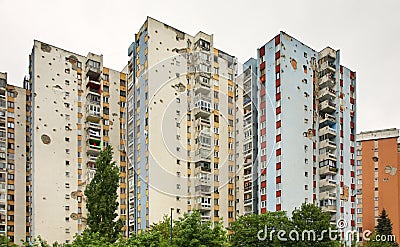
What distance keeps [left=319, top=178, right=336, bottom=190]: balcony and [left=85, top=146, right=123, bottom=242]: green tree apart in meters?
17.7

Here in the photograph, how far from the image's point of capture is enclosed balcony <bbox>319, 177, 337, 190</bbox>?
3192 centimetres

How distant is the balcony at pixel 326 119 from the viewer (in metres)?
33.3

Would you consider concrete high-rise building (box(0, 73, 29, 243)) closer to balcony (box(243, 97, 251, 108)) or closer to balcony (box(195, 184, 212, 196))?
balcony (box(195, 184, 212, 196))

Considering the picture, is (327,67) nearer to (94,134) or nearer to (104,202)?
(94,134)

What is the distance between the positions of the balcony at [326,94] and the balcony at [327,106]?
40 cm

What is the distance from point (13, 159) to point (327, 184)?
83.1 ft

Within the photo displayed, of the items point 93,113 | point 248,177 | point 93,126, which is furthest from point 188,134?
point 93,113

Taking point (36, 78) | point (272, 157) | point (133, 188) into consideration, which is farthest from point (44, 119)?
point (272, 157)

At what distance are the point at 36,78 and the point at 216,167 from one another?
16113 millimetres

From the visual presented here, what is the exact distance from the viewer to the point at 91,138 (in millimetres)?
34281

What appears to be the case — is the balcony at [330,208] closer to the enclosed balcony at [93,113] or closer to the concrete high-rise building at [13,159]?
the enclosed balcony at [93,113]

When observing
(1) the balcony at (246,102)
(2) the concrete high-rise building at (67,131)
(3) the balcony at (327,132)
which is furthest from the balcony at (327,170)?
(2) the concrete high-rise building at (67,131)

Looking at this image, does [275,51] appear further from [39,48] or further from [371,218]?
[371,218]

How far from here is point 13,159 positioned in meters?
34.5
